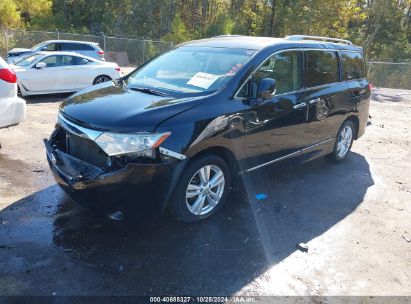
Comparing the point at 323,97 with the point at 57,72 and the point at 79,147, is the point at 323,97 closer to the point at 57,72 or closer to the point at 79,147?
the point at 79,147

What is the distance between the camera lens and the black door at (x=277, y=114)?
173 inches

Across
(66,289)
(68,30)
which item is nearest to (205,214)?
(66,289)

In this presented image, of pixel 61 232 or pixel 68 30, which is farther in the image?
pixel 68 30

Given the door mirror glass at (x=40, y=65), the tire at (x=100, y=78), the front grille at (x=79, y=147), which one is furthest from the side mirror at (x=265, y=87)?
the tire at (x=100, y=78)

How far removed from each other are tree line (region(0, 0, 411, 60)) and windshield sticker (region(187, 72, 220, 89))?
22406mm

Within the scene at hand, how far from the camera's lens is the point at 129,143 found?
345 centimetres

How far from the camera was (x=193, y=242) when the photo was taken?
384 cm

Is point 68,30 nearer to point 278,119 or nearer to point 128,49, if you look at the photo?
point 128,49

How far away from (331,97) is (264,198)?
1.91 m

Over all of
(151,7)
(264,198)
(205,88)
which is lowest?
(264,198)

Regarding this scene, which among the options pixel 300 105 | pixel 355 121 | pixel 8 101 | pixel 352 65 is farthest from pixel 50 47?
pixel 300 105

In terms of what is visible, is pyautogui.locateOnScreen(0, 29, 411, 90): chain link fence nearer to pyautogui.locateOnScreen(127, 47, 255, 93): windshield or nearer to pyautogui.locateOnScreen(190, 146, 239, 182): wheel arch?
pyautogui.locateOnScreen(127, 47, 255, 93): windshield

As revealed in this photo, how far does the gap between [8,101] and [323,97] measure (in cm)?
442

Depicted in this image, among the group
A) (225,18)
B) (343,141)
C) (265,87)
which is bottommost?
(343,141)
